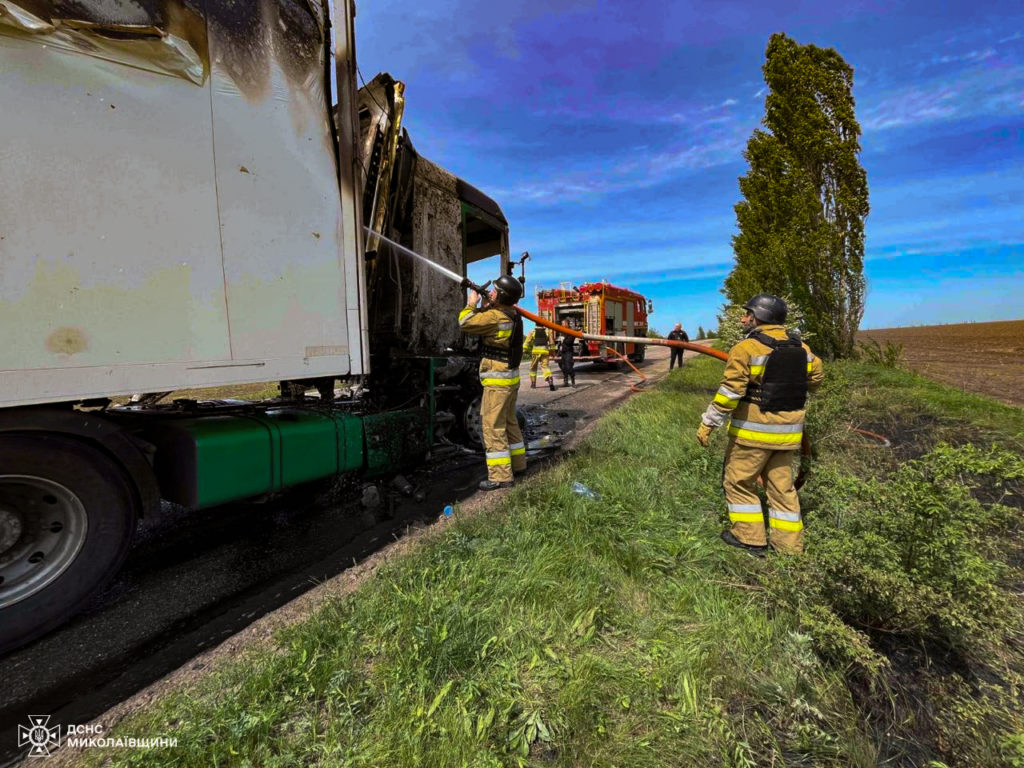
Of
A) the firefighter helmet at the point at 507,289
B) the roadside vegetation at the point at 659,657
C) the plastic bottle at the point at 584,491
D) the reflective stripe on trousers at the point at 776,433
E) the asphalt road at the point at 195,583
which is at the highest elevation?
the firefighter helmet at the point at 507,289

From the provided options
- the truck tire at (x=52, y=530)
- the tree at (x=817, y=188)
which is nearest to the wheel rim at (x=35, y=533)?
the truck tire at (x=52, y=530)

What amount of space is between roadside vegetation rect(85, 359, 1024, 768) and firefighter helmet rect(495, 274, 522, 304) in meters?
2.28

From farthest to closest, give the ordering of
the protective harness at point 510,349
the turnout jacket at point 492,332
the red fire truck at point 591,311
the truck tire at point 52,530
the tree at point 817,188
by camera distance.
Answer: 1. the red fire truck at point 591,311
2. the tree at point 817,188
3. the protective harness at point 510,349
4. the turnout jacket at point 492,332
5. the truck tire at point 52,530

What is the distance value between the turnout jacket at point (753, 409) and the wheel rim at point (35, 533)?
3.49 meters

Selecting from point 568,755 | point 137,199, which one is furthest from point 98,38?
point 568,755

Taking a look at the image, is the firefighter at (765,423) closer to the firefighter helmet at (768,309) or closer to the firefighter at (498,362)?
the firefighter helmet at (768,309)

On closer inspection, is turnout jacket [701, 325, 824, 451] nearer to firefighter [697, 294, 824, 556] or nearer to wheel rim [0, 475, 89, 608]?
firefighter [697, 294, 824, 556]

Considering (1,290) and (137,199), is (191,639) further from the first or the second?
(137,199)

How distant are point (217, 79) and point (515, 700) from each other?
10.7 feet

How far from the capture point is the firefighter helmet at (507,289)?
4430mm

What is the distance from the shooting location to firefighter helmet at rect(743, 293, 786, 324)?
304 cm

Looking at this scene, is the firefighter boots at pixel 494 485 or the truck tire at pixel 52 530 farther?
the firefighter boots at pixel 494 485

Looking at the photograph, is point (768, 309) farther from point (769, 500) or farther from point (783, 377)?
point (769, 500)

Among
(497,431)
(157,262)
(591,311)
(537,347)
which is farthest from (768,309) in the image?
(591,311)
